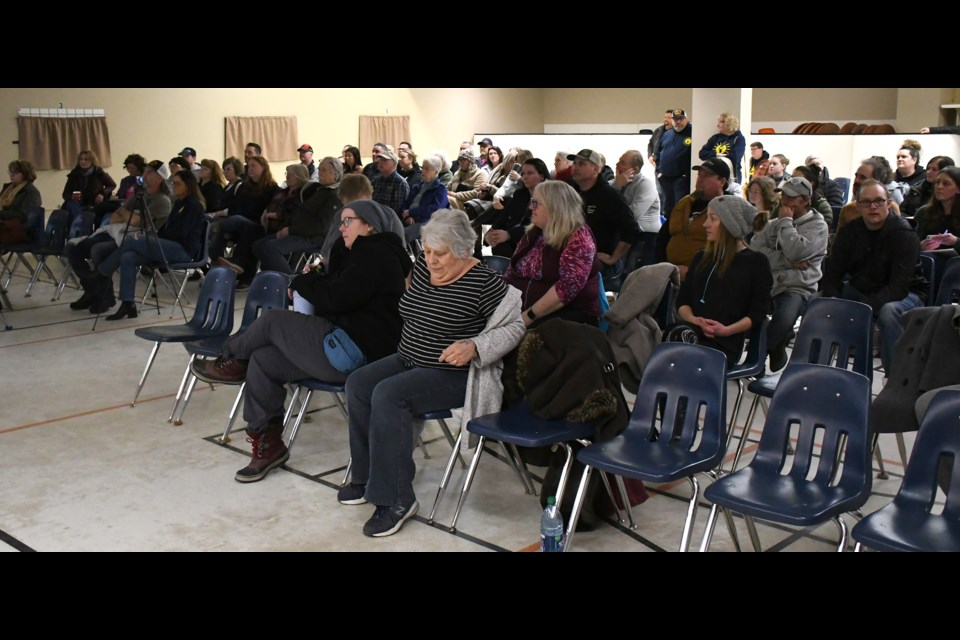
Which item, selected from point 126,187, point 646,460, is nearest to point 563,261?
point 646,460

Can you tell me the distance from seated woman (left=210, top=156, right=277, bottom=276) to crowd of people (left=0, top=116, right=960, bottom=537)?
21 centimetres

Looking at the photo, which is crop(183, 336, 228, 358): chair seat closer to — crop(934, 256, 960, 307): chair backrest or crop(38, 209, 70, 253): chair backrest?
crop(934, 256, 960, 307): chair backrest

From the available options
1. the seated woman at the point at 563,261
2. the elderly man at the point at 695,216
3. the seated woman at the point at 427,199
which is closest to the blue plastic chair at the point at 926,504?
the seated woman at the point at 563,261

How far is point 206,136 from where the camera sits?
54.0 feet

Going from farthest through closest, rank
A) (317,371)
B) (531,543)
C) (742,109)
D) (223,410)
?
(742,109) → (223,410) → (317,371) → (531,543)

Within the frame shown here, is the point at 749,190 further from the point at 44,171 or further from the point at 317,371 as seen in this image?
the point at 44,171

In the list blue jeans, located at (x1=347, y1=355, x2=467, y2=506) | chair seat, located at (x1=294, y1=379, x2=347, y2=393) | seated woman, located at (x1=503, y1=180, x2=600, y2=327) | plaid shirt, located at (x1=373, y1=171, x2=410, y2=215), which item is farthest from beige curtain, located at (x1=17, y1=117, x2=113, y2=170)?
blue jeans, located at (x1=347, y1=355, x2=467, y2=506)

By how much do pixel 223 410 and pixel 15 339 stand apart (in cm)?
295

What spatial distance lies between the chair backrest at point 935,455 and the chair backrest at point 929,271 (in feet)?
9.94

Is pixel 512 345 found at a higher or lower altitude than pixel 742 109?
lower

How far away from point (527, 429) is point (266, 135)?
14.6 meters

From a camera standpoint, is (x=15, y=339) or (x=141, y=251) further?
(x=141, y=251)

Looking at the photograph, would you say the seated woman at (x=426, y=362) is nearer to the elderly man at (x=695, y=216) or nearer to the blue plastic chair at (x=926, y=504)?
the blue plastic chair at (x=926, y=504)

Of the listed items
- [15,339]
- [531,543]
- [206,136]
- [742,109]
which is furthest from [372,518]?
[206,136]
